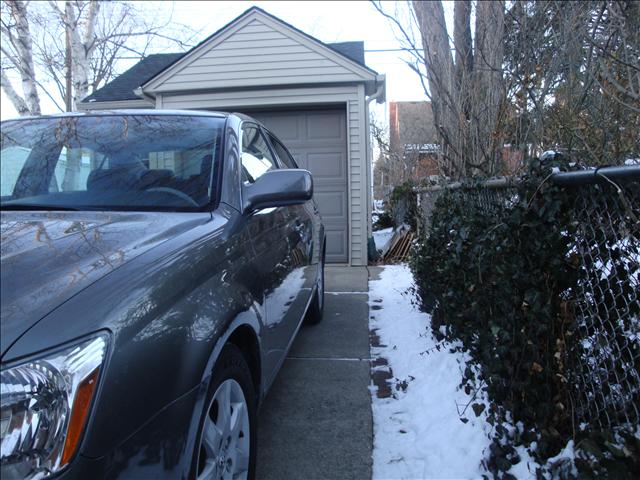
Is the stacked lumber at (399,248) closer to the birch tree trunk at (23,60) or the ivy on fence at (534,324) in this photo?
the ivy on fence at (534,324)

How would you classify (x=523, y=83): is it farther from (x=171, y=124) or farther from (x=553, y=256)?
(x=171, y=124)

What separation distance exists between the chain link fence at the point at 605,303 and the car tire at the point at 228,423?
55.1 inches

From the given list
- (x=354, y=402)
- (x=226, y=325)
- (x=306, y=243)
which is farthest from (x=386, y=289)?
(x=226, y=325)

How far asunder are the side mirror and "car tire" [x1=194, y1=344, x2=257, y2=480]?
0.74 m

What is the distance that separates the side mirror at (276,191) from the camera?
2.49m

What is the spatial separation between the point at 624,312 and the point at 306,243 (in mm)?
2320

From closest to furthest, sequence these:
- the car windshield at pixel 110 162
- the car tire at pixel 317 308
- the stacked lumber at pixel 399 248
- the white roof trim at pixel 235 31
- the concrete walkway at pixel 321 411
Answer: the car windshield at pixel 110 162
the concrete walkway at pixel 321 411
the car tire at pixel 317 308
the white roof trim at pixel 235 31
the stacked lumber at pixel 399 248

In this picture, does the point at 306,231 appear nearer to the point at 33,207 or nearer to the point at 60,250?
the point at 33,207

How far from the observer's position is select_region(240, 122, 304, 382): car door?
260cm

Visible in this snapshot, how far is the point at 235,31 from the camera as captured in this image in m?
8.27

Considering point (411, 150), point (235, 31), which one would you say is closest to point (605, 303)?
point (235, 31)

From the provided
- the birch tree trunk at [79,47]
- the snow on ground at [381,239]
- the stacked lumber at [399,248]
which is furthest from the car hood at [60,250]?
the birch tree trunk at [79,47]

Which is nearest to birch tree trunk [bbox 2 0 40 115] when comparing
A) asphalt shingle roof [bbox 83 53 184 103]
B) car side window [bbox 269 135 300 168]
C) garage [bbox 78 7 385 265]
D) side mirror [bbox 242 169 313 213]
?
asphalt shingle roof [bbox 83 53 184 103]

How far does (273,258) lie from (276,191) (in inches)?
18.3
